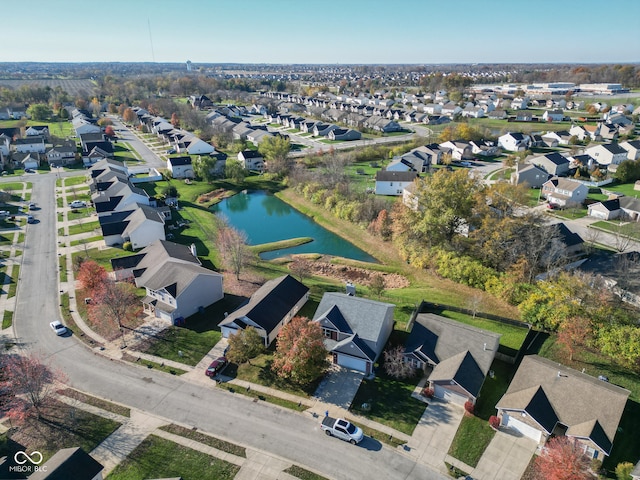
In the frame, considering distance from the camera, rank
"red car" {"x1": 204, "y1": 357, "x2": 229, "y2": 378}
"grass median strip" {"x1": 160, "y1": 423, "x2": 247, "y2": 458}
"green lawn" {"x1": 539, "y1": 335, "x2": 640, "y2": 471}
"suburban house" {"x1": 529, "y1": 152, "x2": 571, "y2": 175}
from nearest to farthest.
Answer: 1. "green lawn" {"x1": 539, "y1": 335, "x2": 640, "y2": 471}
2. "grass median strip" {"x1": 160, "y1": 423, "x2": 247, "y2": 458}
3. "red car" {"x1": 204, "y1": 357, "x2": 229, "y2": 378}
4. "suburban house" {"x1": 529, "y1": 152, "x2": 571, "y2": 175}

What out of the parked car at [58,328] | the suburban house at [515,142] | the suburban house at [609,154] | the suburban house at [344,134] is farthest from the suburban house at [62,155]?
the suburban house at [609,154]

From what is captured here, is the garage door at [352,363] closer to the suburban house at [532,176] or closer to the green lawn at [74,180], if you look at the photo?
the suburban house at [532,176]

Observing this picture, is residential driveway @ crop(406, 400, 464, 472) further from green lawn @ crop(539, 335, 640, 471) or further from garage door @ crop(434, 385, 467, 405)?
green lawn @ crop(539, 335, 640, 471)

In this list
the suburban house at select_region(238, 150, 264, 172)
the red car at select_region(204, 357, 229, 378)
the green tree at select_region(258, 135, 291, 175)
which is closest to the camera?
the red car at select_region(204, 357, 229, 378)

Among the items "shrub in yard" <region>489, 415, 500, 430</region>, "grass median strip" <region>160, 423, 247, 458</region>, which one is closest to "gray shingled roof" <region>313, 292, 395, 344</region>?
"shrub in yard" <region>489, 415, 500, 430</region>

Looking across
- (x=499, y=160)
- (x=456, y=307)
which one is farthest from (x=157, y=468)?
(x=499, y=160)

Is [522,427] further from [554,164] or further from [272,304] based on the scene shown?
[554,164]

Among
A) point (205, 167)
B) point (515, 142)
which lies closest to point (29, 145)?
point (205, 167)
